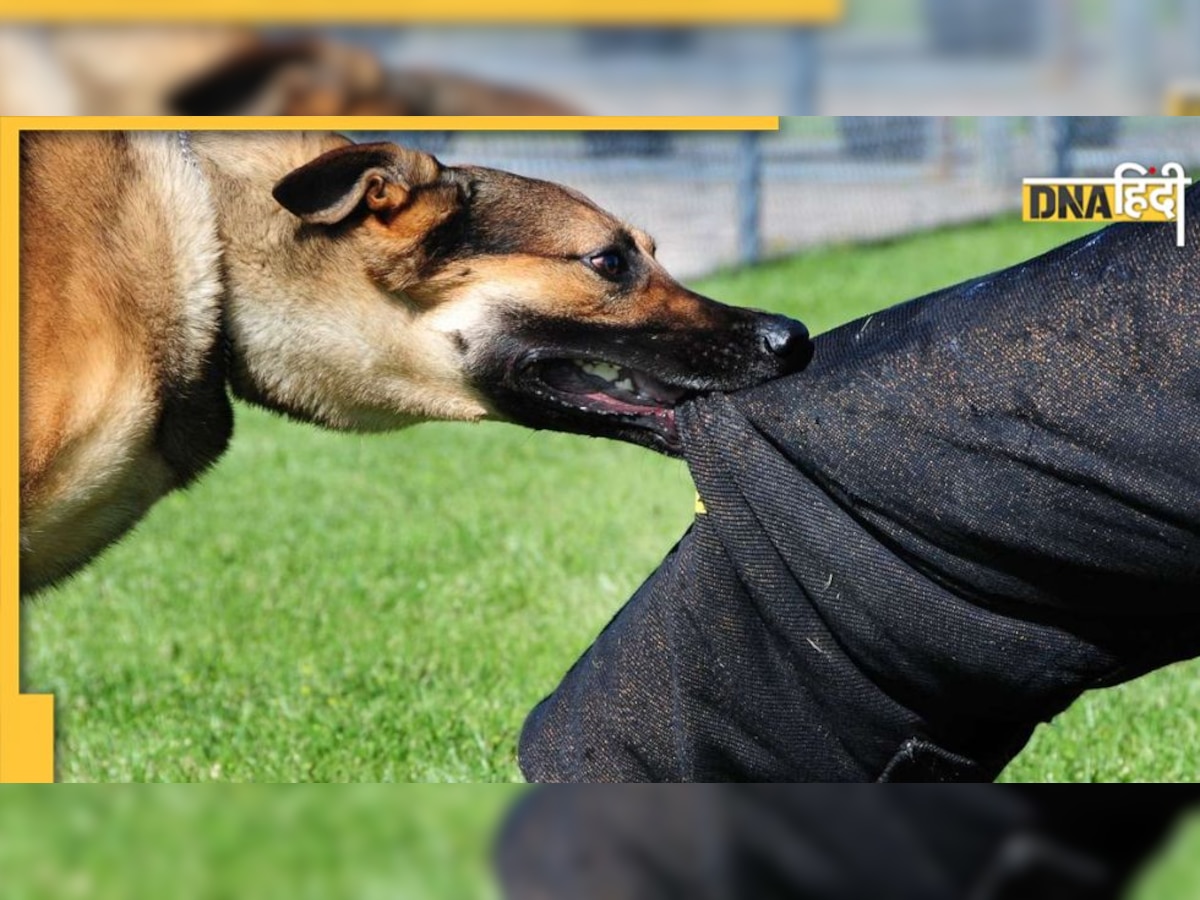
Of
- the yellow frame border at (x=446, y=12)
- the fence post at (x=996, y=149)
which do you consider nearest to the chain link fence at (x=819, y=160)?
the fence post at (x=996, y=149)

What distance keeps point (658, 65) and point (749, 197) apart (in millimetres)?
1211

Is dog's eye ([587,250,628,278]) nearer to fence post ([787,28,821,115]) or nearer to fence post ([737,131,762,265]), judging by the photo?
fence post ([737,131,762,265])

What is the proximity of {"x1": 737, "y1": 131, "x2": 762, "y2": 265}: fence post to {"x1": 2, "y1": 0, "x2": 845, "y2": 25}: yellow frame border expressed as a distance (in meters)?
0.31

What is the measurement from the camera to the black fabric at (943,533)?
2.64 metres

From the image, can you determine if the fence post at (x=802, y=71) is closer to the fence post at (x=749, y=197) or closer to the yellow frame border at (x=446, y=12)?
the yellow frame border at (x=446, y=12)

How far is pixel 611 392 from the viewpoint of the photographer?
352 centimetres

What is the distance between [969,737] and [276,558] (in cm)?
220

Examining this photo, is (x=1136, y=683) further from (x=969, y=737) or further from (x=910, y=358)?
(x=910, y=358)

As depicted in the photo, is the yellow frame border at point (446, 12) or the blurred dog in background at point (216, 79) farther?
the blurred dog in background at point (216, 79)

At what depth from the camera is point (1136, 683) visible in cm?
418

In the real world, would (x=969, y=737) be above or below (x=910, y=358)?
below

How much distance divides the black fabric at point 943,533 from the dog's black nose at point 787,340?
3.1 inches

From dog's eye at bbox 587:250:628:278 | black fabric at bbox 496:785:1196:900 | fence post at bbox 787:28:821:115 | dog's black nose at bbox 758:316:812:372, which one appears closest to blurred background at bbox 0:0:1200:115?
fence post at bbox 787:28:821:115

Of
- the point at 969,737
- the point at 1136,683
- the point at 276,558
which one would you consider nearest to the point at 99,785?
the point at 276,558
